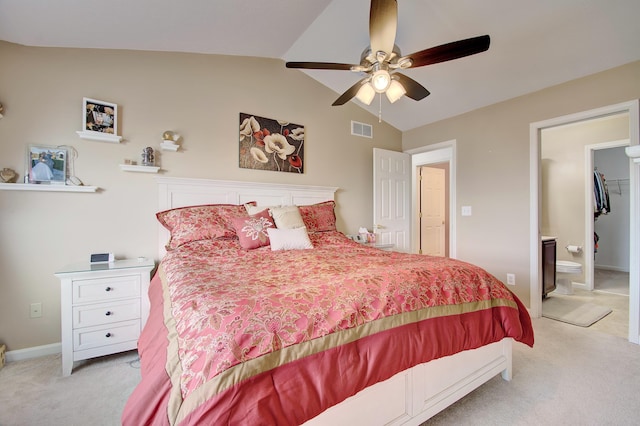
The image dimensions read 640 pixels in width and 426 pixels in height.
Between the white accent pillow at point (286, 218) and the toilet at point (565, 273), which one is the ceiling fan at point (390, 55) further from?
the toilet at point (565, 273)

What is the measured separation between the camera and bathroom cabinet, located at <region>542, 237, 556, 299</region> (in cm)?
330

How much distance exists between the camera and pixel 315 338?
3.17 ft

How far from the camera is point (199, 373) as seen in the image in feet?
2.53

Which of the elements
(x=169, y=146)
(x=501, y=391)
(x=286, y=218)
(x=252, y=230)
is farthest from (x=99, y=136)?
(x=501, y=391)

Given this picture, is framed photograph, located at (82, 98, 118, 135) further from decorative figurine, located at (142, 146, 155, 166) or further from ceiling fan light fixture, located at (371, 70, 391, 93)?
ceiling fan light fixture, located at (371, 70, 391, 93)

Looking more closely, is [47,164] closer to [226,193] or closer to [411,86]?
[226,193]

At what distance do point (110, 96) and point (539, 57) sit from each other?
13.0 ft

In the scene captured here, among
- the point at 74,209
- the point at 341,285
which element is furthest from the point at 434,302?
the point at 74,209

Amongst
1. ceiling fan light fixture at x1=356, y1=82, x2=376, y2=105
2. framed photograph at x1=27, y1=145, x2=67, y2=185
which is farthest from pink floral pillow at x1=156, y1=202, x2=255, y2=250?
ceiling fan light fixture at x1=356, y1=82, x2=376, y2=105

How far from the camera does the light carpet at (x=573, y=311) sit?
2.91m

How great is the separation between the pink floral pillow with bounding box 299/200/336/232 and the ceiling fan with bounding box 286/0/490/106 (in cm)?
135

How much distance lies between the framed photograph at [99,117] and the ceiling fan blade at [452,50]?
251 centimetres

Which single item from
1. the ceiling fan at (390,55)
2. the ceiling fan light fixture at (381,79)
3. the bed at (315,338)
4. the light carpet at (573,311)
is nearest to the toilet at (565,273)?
the light carpet at (573,311)

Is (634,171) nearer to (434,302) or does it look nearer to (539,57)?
(539,57)
